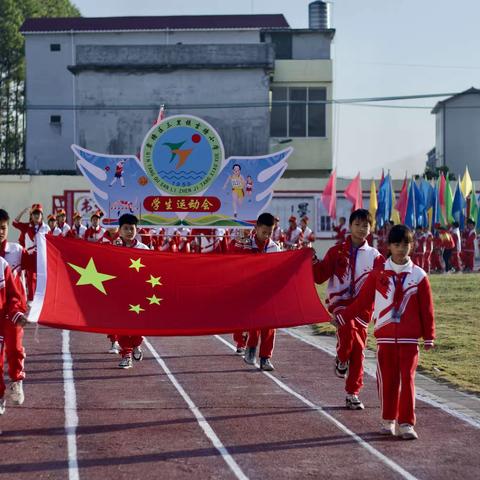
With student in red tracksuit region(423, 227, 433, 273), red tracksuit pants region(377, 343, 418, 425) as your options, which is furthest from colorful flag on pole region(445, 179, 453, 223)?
red tracksuit pants region(377, 343, 418, 425)

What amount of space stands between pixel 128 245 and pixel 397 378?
4.52 m

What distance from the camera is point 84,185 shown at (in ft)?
129

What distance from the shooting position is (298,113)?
159 ft

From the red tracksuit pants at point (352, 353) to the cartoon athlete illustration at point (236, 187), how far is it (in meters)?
9.19

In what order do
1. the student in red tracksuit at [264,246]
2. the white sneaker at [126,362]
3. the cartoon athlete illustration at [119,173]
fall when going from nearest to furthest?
the student in red tracksuit at [264,246]
the white sneaker at [126,362]
the cartoon athlete illustration at [119,173]

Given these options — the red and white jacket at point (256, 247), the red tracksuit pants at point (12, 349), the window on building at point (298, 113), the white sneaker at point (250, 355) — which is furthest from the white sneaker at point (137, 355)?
the window on building at point (298, 113)

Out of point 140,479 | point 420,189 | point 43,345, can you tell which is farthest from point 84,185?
point 140,479

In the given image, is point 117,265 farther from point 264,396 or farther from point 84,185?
point 84,185

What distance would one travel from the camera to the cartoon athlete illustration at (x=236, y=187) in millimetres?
19922

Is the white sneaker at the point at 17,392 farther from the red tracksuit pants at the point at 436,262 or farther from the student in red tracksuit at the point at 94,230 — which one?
the red tracksuit pants at the point at 436,262

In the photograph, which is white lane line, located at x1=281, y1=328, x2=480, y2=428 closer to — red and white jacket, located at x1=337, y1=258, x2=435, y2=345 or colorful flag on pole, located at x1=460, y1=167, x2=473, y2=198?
red and white jacket, located at x1=337, y1=258, x2=435, y2=345

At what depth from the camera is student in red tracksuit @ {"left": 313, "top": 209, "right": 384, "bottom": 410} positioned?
10.6m

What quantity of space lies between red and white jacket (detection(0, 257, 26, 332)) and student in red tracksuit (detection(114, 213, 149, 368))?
9.58 feet

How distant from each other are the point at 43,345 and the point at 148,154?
17.2 feet
